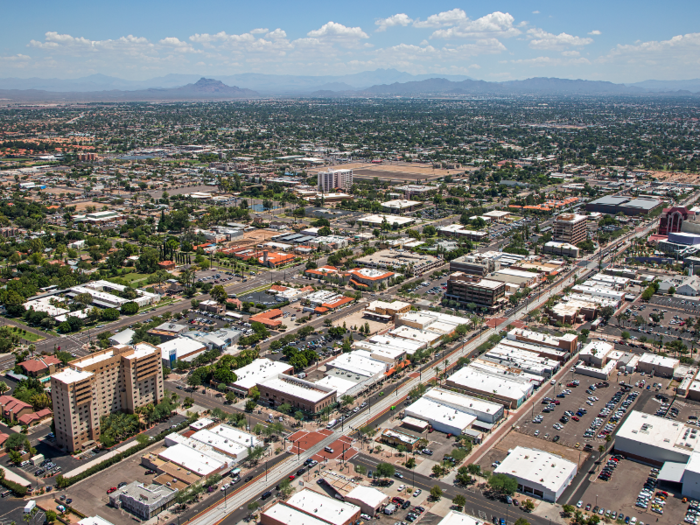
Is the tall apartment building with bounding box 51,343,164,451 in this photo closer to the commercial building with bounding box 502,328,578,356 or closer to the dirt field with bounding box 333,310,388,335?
the dirt field with bounding box 333,310,388,335

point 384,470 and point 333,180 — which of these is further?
point 333,180

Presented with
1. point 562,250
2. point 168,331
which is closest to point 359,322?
point 168,331

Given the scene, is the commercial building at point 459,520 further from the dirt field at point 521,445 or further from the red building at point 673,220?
the red building at point 673,220

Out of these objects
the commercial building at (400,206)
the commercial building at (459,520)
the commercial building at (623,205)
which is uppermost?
the commercial building at (623,205)

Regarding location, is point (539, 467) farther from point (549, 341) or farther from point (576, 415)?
point (549, 341)

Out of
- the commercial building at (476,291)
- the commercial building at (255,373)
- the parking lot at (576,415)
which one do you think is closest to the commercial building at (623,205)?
the commercial building at (476,291)

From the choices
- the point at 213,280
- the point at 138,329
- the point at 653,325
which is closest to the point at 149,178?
the point at 213,280
